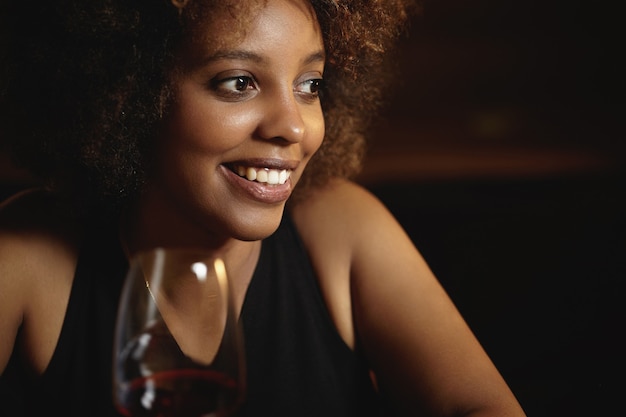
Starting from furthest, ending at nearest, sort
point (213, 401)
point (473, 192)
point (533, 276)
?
point (473, 192)
point (533, 276)
point (213, 401)

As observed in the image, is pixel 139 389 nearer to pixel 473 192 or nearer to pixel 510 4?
pixel 473 192

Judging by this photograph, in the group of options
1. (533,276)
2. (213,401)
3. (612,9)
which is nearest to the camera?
(213,401)

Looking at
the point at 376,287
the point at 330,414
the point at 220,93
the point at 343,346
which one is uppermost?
the point at 220,93

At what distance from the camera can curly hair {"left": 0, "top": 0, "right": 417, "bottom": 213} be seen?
1.47m

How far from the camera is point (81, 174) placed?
1712 millimetres

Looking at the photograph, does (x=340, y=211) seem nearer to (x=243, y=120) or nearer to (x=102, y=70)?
(x=243, y=120)

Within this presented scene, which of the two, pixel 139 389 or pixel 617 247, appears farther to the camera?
pixel 617 247

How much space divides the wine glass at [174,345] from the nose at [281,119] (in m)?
0.43

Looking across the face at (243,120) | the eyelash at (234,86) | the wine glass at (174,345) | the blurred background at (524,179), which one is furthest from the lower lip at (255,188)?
the blurred background at (524,179)

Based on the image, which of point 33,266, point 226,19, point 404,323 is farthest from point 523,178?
point 33,266

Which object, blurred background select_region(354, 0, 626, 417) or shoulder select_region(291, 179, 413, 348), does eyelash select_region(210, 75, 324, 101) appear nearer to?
shoulder select_region(291, 179, 413, 348)

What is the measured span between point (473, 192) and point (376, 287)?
0.98 meters

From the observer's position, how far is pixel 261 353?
1716 mm

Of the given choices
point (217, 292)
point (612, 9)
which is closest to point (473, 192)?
point (217, 292)
